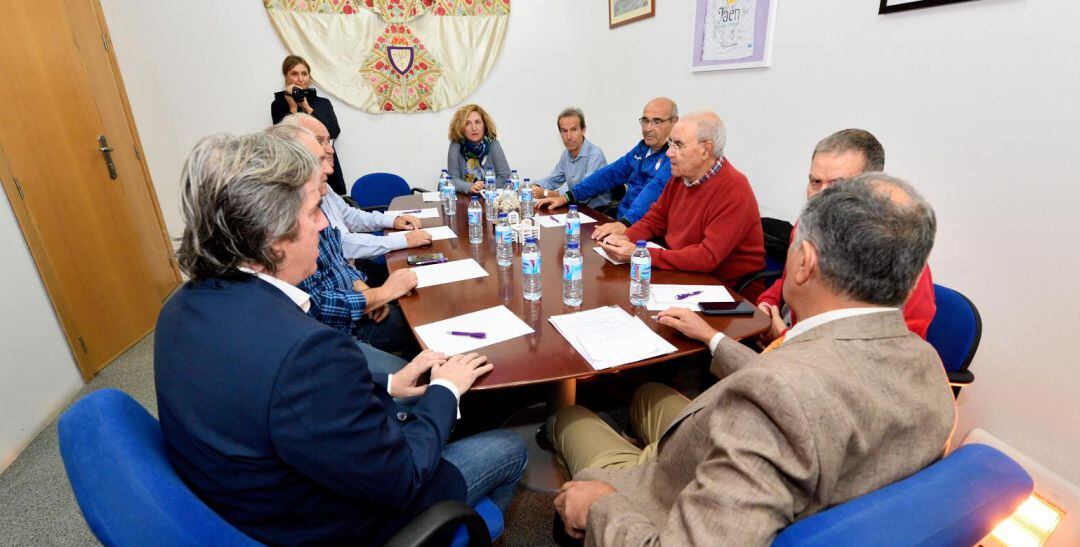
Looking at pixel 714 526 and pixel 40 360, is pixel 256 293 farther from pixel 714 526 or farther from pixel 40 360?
pixel 40 360

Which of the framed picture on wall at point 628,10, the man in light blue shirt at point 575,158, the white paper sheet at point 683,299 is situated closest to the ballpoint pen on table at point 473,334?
the white paper sheet at point 683,299

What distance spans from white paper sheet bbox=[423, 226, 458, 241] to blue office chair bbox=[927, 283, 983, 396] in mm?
1927

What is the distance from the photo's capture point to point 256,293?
86cm

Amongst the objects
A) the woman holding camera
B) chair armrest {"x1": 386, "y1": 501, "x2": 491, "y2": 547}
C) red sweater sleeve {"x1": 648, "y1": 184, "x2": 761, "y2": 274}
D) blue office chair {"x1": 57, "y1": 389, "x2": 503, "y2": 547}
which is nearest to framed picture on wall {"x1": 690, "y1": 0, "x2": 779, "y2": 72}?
red sweater sleeve {"x1": 648, "y1": 184, "x2": 761, "y2": 274}

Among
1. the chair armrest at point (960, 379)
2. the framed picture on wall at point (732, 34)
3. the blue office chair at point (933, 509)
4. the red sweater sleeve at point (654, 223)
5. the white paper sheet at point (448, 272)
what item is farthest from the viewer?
the framed picture on wall at point (732, 34)

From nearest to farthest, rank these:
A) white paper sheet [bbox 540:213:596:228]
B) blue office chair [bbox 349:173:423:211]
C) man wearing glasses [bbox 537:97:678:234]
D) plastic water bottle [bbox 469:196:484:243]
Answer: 1. plastic water bottle [bbox 469:196:484:243]
2. white paper sheet [bbox 540:213:596:228]
3. man wearing glasses [bbox 537:97:678:234]
4. blue office chair [bbox 349:173:423:211]

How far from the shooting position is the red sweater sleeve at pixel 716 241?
6.20 ft

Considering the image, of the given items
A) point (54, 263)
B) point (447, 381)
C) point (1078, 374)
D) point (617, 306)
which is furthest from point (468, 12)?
point (1078, 374)

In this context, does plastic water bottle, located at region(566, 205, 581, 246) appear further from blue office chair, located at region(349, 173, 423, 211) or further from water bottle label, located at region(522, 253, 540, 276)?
blue office chair, located at region(349, 173, 423, 211)

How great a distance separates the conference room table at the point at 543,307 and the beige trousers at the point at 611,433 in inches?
5.4

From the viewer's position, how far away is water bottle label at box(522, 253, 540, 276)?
1638 mm

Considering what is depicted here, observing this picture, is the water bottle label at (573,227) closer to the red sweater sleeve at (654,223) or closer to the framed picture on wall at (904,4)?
the red sweater sleeve at (654,223)

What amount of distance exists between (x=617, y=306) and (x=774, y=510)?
90 centimetres

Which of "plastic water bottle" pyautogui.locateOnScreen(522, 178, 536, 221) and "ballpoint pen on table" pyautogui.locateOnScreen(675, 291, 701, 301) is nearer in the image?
"ballpoint pen on table" pyautogui.locateOnScreen(675, 291, 701, 301)
